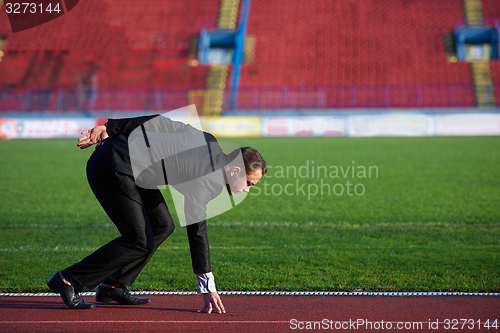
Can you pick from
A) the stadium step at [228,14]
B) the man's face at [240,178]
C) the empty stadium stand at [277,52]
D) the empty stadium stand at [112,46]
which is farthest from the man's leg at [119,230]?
the stadium step at [228,14]

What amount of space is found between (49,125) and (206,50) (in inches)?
596

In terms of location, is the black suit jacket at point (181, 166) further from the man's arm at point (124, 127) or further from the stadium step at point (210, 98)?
Result: the stadium step at point (210, 98)

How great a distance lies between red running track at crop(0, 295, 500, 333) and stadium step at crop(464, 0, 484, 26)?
4134cm

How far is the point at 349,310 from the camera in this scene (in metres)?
4.07

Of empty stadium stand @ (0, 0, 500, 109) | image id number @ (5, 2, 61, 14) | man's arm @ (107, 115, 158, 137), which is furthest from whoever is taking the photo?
empty stadium stand @ (0, 0, 500, 109)

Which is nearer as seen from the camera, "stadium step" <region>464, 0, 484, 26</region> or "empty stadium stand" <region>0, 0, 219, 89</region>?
"empty stadium stand" <region>0, 0, 219, 89</region>

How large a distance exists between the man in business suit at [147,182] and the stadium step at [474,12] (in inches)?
1662

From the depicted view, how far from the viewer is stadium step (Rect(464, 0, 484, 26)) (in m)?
A: 40.1

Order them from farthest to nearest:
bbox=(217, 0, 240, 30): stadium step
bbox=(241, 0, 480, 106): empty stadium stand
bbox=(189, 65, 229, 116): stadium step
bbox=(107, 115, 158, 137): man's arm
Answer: bbox=(217, 0, 240, 30): stadium step < bbox=(241, 0, 480, 106): empty stadium stand < bbox=(189, 65, 229, 116): stadium step < bbox=(107, 115, 158, 137): man's arm

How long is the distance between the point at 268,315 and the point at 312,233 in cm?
323

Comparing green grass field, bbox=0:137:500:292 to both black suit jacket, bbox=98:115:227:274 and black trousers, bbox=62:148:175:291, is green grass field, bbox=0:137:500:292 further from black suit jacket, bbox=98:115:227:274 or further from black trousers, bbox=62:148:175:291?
black suit jacket, bbox=98:115:227:274

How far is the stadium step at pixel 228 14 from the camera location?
41844mm

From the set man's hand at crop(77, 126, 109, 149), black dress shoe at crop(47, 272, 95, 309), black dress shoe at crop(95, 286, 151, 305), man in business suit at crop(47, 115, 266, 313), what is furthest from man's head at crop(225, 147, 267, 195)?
black dress shoe at crop(47, 272, 95, 309)

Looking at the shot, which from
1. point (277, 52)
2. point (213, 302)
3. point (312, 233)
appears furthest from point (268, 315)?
point (277, 52)
